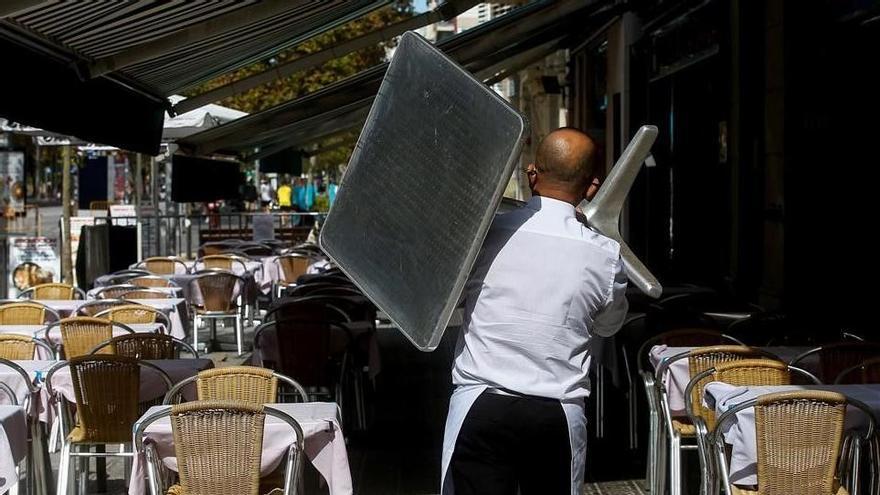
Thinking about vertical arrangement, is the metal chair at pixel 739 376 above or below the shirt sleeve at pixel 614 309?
below

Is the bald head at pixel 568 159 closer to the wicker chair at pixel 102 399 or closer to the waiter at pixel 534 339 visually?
the waiter at pixel 534 339

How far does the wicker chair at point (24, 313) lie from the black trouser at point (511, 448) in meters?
7.63

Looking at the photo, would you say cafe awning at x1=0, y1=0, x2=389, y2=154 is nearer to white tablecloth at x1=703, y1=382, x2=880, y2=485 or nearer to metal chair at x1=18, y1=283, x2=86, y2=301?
metal chair at x1=18, y1=283, x2=86, y2=301

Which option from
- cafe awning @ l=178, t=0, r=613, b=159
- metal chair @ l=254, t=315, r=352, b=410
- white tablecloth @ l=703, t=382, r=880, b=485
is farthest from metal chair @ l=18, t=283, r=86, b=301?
white tablecloth @ l=703, t=382, r=880, b=485

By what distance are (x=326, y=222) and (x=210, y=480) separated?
2085mm

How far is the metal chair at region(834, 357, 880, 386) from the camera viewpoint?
273 inches

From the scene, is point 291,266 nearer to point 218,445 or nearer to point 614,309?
point 218,445

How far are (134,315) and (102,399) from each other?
10.8 ft

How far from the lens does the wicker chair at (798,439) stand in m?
5.57

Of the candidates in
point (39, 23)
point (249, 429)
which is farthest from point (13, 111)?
point (249, 429)

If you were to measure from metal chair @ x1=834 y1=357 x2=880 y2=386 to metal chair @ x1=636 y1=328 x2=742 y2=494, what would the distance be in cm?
100

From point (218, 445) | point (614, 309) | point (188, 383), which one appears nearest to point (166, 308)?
point (188, 383)

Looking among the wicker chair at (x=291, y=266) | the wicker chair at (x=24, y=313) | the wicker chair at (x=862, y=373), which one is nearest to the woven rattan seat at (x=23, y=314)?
the wicker chair at (x=24, y=313)

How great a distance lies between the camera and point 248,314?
57.8 ft
